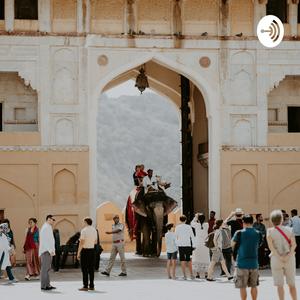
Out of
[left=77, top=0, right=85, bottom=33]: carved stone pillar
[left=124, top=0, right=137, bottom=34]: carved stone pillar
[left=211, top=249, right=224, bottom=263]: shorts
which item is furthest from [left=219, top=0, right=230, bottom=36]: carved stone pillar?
[left=211, top=249, right=224, bottom=263]: shorts

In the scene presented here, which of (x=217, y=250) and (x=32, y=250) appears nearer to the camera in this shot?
(x=217, y=250)

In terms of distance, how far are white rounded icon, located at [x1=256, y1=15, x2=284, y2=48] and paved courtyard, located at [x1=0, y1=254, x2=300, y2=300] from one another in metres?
6.01

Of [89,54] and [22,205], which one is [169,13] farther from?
[22,205]

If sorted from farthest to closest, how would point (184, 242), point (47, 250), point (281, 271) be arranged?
point (184, 242) < point (47, 250) < point (281, 271)

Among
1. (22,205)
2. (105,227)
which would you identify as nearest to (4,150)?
(22,205)

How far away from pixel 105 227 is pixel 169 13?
11438 mm

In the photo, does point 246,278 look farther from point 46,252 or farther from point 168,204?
point 168,204

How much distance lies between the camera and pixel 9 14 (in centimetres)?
2275

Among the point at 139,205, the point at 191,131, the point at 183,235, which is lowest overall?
the point at 183,235

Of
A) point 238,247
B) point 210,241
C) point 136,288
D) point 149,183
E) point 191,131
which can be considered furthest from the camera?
point 191,131

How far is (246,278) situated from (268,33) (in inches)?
454

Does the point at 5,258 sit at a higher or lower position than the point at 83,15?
lower

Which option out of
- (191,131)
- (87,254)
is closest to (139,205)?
(191,131)

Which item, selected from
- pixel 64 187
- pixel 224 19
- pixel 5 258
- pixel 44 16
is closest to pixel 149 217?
pixel 64 187
